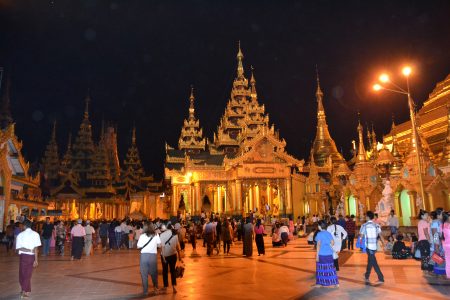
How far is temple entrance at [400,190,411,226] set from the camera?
26812 millimetres

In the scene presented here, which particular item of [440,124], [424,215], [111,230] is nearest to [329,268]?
[424,215]

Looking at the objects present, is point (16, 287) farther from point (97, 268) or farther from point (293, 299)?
point (293, 299)

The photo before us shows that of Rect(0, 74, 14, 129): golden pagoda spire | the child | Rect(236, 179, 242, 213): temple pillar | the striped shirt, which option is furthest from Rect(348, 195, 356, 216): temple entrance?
Rect(0, 74, 14, 129): golden pagoda spire

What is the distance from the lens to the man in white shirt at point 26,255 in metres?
8.32

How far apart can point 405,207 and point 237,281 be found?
2149 cm

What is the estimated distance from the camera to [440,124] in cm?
3538

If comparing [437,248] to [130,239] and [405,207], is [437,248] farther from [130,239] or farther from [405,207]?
[405,207]

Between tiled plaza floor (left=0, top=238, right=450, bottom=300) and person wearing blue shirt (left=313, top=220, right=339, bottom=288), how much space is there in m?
0.22

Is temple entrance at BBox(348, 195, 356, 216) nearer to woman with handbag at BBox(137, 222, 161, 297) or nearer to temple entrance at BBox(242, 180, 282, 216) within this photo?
temple entrance at BBox(242, 180, 282, 216)

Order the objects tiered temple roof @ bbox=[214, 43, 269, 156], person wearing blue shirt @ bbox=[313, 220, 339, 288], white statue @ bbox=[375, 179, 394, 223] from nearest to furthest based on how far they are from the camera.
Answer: person wearing blue shirt @ bbox=[313, 220, 339, 288] < white statue @ bbox=[375, 179, 394, 223] < tiered temple roof @ bbox=[214, 43, 269, 156]

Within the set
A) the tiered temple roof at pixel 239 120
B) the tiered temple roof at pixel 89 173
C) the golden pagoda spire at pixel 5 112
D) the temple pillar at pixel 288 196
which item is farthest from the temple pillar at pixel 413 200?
the golden pagoda spire at pixel 5 112

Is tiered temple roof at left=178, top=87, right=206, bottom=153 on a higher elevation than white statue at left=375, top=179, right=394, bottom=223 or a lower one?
higher

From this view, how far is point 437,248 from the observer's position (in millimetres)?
9664

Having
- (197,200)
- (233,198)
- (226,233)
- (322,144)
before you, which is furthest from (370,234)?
(322,144)
